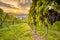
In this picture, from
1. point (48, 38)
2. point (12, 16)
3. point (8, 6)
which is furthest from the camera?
point (12, 16)

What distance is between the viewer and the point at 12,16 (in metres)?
46.8

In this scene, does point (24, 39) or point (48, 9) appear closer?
point (48, 9)

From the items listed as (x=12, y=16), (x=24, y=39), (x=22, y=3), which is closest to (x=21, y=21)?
(x=12, y=16)

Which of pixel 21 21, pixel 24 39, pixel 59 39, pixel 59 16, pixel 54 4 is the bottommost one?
pixel 21 21

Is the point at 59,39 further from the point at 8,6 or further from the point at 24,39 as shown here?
the point at 8,6

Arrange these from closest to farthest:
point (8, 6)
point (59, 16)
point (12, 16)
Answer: point (59, 16) < point (8, 6) < point (12, 16)

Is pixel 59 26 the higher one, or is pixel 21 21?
pixel 59 26

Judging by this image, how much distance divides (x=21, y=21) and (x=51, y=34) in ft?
104

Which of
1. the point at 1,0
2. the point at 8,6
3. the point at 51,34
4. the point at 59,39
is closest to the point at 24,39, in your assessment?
the point at 51,34

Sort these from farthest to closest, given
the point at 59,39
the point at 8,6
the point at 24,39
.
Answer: the point at 8,6
the point at 24,39
the point at 59,39

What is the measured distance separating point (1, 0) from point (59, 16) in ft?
62.1

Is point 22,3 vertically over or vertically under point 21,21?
over

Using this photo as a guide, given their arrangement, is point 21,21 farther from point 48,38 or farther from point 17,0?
point 48,38

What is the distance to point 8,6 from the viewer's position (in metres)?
33.1
